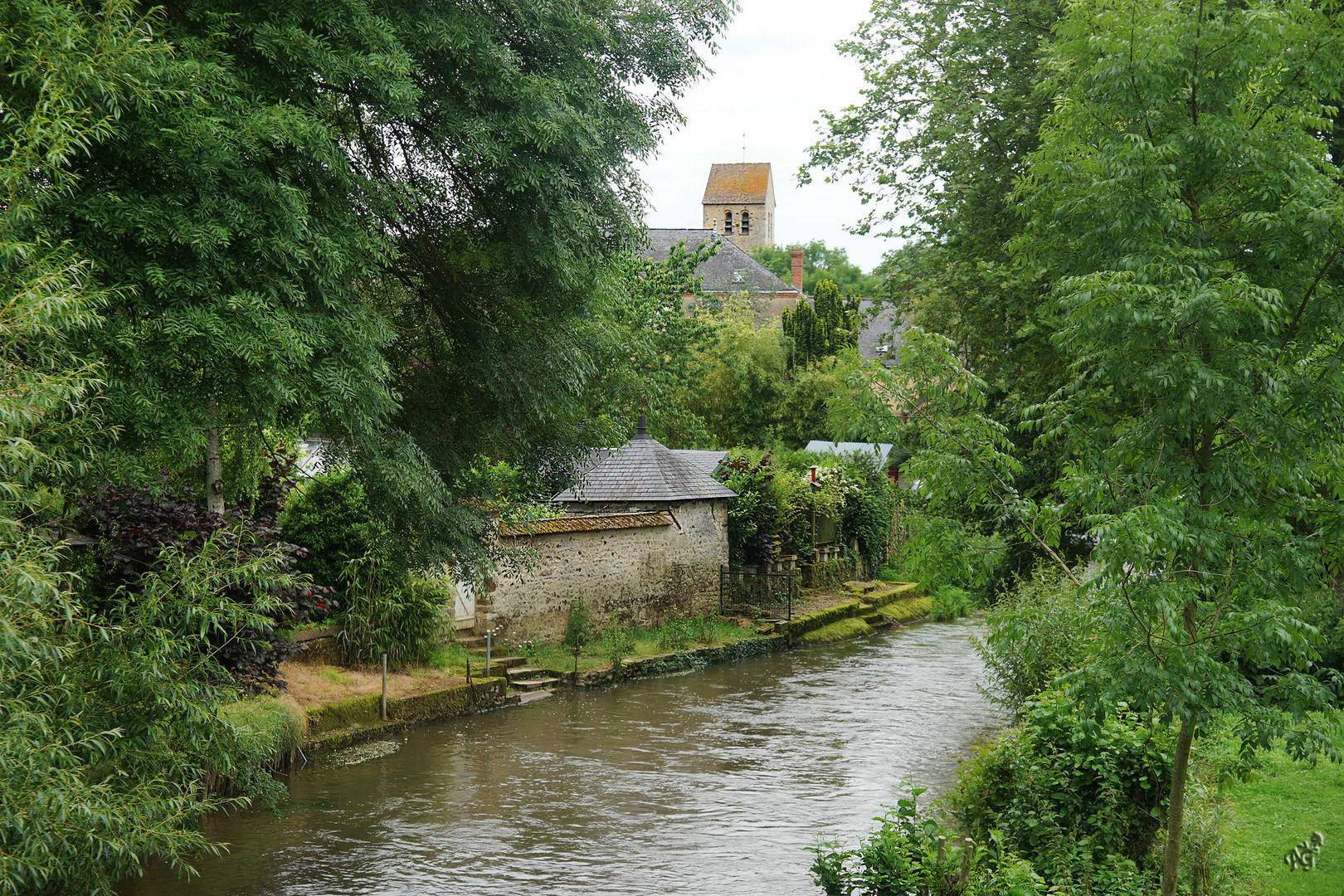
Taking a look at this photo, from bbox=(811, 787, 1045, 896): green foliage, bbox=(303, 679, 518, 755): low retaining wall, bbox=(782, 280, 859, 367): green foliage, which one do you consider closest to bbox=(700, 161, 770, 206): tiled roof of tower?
bbox=(782, 280, 859, 367): green foliage

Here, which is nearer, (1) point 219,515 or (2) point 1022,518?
(2) point 1022,518

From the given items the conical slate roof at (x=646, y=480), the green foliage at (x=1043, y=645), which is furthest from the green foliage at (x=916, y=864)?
the conical slate roof at (x=646, y=480)

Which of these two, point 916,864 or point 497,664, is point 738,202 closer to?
point 497,664

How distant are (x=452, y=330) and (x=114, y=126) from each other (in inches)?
164

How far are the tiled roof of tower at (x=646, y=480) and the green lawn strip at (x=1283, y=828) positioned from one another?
12301 mm

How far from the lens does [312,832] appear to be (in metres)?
9.66

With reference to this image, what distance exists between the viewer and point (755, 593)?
73.4ft

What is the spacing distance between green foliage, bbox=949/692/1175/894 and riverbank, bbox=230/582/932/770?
24.9 ft

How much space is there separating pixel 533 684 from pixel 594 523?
353cm

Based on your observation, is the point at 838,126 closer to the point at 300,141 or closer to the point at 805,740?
the point at 805,740

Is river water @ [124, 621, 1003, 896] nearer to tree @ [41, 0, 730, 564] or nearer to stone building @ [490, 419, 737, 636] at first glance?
stone building @ [490, 419, 737, 636]

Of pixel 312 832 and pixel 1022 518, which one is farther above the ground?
pixel 1022 518

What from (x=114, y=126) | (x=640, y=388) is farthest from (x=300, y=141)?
(x=640, y=388)

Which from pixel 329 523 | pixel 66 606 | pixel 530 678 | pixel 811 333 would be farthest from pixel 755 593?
pixel 66 606
